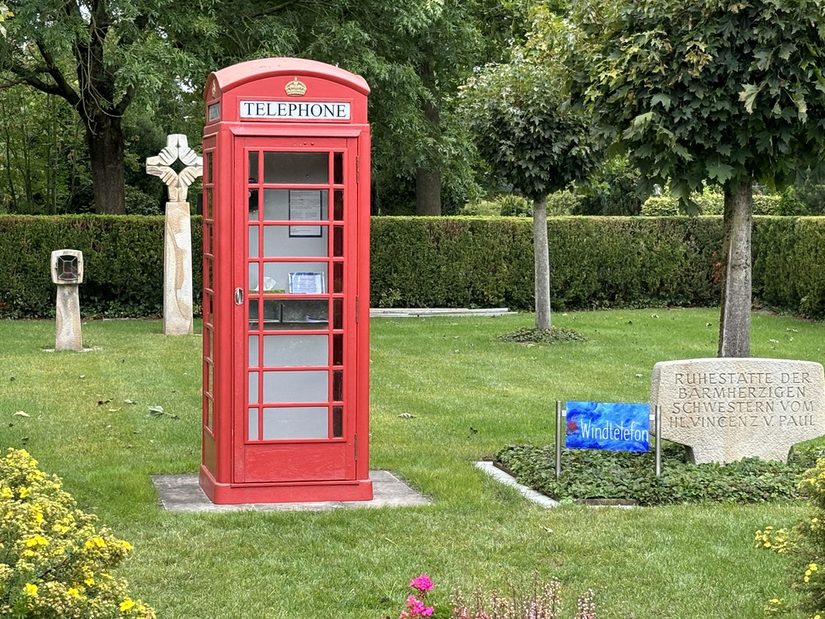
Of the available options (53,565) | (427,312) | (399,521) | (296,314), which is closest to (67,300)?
(427,312)

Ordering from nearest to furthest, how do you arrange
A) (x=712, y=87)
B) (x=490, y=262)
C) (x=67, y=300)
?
1. (x=712, y=87)
2. (x=67, y=300)
3. (x=490, y=262)

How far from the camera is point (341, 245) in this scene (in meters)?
7.69

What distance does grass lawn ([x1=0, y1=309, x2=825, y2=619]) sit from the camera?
5848 mm

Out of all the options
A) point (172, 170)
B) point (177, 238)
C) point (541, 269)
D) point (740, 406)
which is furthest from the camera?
point (172, 170)

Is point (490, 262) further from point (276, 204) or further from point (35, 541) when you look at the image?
point (35, 541)

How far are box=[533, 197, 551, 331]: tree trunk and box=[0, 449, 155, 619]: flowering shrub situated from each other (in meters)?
13.7

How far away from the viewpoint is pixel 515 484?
27.2 ft

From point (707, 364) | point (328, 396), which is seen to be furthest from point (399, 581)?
point (707, 364)

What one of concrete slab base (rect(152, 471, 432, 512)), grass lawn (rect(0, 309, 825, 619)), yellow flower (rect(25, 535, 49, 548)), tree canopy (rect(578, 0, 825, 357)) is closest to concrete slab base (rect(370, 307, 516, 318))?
grass lawn (rect(0, 309, 825, 619))

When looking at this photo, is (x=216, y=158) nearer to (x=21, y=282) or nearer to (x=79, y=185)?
(x=21, y=282)

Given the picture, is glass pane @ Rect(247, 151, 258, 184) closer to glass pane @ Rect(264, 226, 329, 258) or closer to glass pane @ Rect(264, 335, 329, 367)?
glass pane @ Rect(264, 226, 329, 258)

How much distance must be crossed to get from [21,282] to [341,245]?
13.7 metres

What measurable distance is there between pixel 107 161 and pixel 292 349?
1493cm

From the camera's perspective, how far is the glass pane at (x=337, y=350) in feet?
25.5
